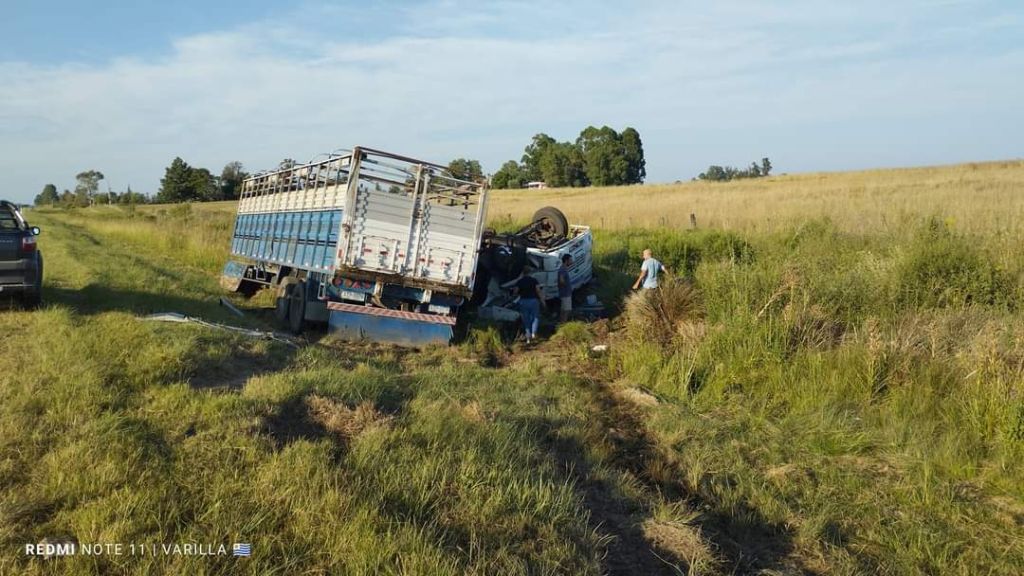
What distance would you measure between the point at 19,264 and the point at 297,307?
12.1 feet

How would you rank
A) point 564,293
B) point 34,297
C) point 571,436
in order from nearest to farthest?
point 571,436, point 34,297, point 564,293

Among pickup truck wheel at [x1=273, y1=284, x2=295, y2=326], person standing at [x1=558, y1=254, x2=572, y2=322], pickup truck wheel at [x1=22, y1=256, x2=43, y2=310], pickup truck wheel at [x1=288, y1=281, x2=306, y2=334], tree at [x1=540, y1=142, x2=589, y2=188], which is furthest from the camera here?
tree at [x1=540, y1=142, x2=589, y2=188]

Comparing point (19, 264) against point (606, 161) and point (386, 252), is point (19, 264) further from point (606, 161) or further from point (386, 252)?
point (606, 161)

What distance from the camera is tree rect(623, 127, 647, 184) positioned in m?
74.1

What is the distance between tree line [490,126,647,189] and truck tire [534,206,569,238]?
56.5m

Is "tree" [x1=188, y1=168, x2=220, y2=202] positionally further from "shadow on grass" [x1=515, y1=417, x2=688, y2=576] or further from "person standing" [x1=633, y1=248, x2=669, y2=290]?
"shadow on grass" [x1=515, y1=417, x2=688, y2=576]

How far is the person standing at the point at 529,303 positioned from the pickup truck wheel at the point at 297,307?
3.50m

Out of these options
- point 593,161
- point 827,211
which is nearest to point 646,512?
point 827,211

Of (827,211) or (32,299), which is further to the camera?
(827,211)

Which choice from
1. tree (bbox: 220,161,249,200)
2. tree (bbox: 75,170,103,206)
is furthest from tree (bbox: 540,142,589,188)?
tree (bbox: 75,170,103,206)

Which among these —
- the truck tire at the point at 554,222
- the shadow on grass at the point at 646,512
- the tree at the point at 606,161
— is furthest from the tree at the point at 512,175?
the shadow on grass at the point at 646,512

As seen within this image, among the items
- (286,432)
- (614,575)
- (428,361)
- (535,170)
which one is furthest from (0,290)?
(535,170)

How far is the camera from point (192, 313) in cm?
1012

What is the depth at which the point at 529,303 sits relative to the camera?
Result: 11.1 m
